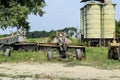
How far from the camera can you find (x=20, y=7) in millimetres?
46969

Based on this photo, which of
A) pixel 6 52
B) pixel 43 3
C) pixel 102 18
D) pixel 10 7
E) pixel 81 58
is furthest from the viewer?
pixel 102 18

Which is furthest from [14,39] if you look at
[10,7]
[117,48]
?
[10,7]

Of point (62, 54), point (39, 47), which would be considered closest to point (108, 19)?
point (39, 47)

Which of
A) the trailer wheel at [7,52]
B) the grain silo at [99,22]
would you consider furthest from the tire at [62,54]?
the grain silo at [99,22]

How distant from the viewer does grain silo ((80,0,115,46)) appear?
68.6m

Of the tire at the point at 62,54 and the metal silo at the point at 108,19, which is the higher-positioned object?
the metal silo at the point at 108,19

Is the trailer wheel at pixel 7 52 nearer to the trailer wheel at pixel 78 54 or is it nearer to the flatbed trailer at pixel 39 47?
the flatbed trailer at pixel 39 47

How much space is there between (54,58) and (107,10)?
4419 cm

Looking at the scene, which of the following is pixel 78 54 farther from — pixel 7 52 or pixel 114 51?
pixel 7 52

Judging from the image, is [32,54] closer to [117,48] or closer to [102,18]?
[117,48]

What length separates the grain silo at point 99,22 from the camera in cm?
6856

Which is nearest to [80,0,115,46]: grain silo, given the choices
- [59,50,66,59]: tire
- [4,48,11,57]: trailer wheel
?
[4,48,11,57]: trailer wheel

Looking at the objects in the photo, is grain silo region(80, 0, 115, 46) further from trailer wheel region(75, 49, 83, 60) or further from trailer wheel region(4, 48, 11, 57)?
trailer wheel region(75, 49, 83, 60)

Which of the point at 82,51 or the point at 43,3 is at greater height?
the point at 43,3
